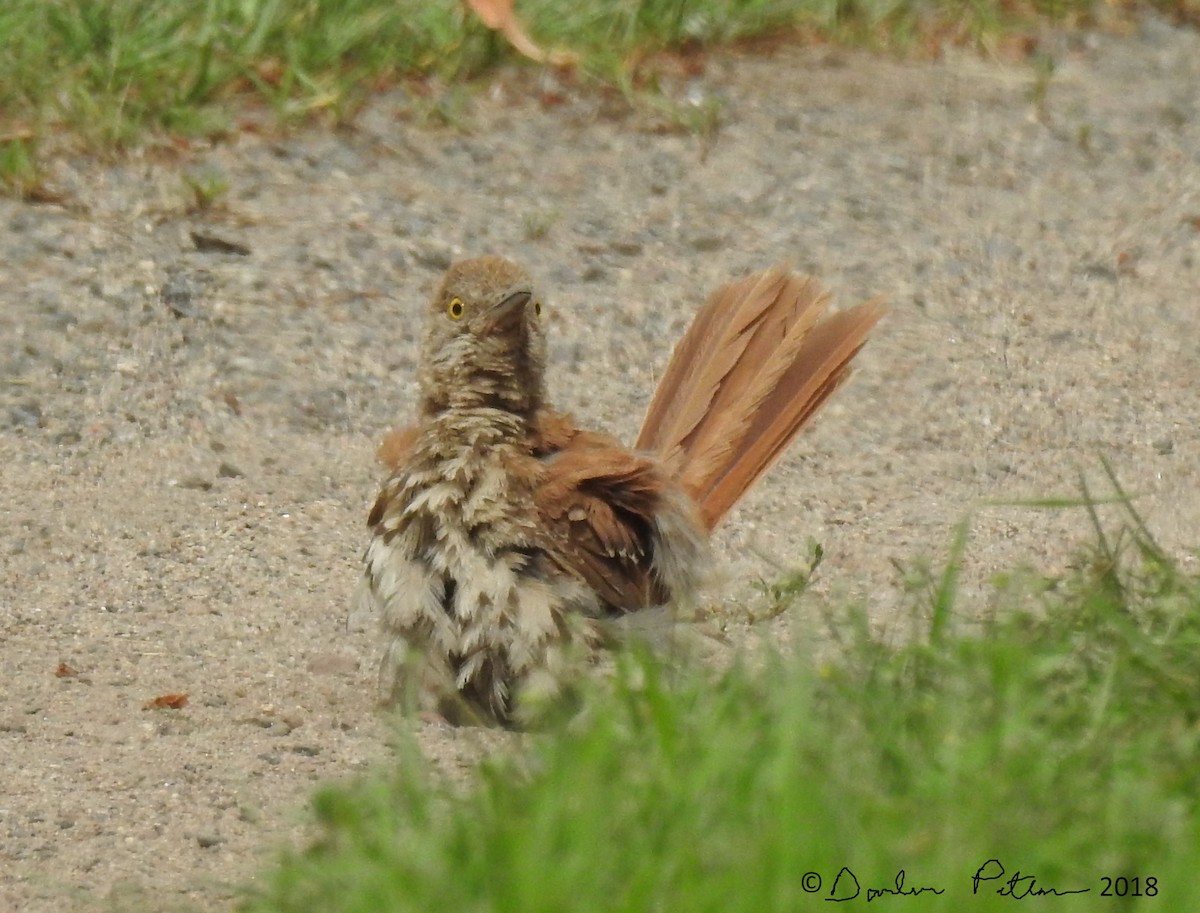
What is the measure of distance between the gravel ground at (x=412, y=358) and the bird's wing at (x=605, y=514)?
41 cm

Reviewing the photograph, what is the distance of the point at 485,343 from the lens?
474cm

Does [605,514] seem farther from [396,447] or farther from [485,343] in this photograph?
[396,447]

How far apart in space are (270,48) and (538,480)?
3.32 m

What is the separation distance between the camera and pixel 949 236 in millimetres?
7105

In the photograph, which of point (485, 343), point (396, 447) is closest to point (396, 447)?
point (396, 447)

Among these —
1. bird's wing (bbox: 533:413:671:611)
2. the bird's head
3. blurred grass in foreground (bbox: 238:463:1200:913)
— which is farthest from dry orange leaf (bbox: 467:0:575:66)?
blurred grass in foreground (bbox: 238:463:1200:913)

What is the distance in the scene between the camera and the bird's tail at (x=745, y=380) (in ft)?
16.6

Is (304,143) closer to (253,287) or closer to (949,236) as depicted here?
(253,287)

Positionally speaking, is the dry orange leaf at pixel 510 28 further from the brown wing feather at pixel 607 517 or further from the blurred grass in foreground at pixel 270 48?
the brown wing feather at pixel 607 517

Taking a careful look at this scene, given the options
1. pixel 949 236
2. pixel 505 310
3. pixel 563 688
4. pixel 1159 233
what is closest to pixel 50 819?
pixel 563 688

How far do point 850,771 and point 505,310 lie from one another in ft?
6.62

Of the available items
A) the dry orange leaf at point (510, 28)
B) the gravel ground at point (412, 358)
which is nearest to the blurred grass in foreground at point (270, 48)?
the dry orange leaf at point (510, 28)

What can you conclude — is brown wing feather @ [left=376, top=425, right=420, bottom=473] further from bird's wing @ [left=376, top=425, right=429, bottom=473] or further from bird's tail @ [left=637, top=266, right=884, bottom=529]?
bird's tail @ [left=637, top=266, right=884, bottom=529]

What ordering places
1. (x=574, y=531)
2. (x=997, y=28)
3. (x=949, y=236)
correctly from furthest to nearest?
(x=997, y=28) < (x=949, y=236) < (x=574, y=531)
